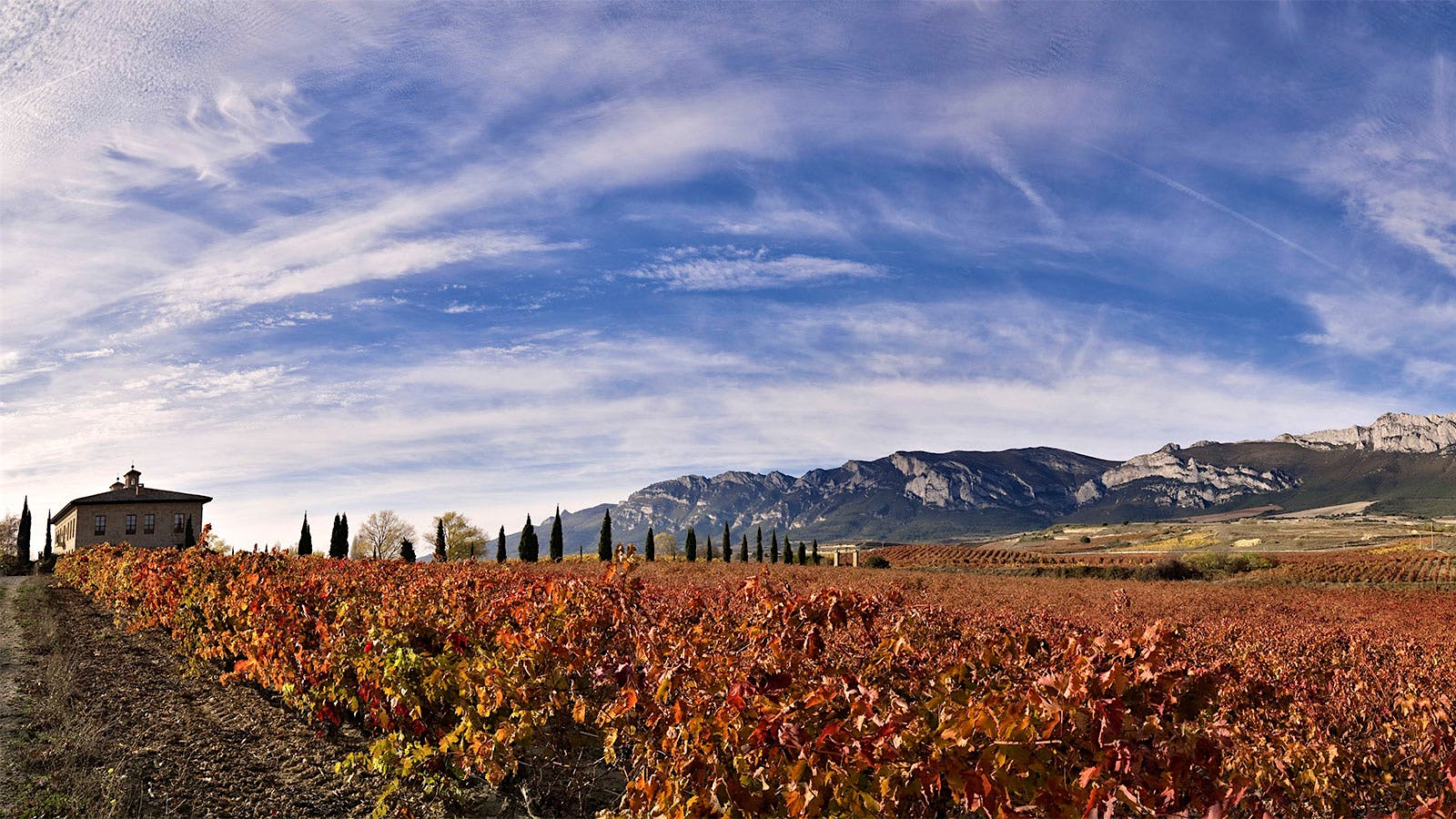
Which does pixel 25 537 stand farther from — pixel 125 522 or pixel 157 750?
pixel 157 750

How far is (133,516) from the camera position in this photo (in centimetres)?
5594

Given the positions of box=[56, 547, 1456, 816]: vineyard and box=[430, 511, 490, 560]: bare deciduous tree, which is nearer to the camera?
box=[56, 547, 1456, 816]: vineyard

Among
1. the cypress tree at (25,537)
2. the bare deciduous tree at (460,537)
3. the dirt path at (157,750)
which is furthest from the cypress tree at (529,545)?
the dirt path at (157,750)

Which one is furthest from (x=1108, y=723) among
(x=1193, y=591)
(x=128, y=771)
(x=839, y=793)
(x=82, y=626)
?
(x=1193, y=591)

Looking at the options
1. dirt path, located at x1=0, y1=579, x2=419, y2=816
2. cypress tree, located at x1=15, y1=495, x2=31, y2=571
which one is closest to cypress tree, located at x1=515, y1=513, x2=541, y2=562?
cypress tree, located at x1=15, y1=495, x2=31, y2=571

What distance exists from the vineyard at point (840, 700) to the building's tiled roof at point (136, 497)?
180 feet

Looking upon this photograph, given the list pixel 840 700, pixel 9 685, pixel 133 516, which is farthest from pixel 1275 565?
pixel 133 516

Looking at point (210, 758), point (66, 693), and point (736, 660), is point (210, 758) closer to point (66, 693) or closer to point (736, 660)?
point (66, 693)

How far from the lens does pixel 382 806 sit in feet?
20.0

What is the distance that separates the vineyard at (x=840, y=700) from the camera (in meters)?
2.98

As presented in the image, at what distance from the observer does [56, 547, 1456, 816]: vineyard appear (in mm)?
2979

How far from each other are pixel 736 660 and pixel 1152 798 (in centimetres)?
239

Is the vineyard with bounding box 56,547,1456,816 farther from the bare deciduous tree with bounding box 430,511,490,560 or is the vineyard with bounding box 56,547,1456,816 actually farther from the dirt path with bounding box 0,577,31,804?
the bare deciduous tree with bounding box 430,511,490,560

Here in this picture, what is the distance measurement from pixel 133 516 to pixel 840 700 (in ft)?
215
